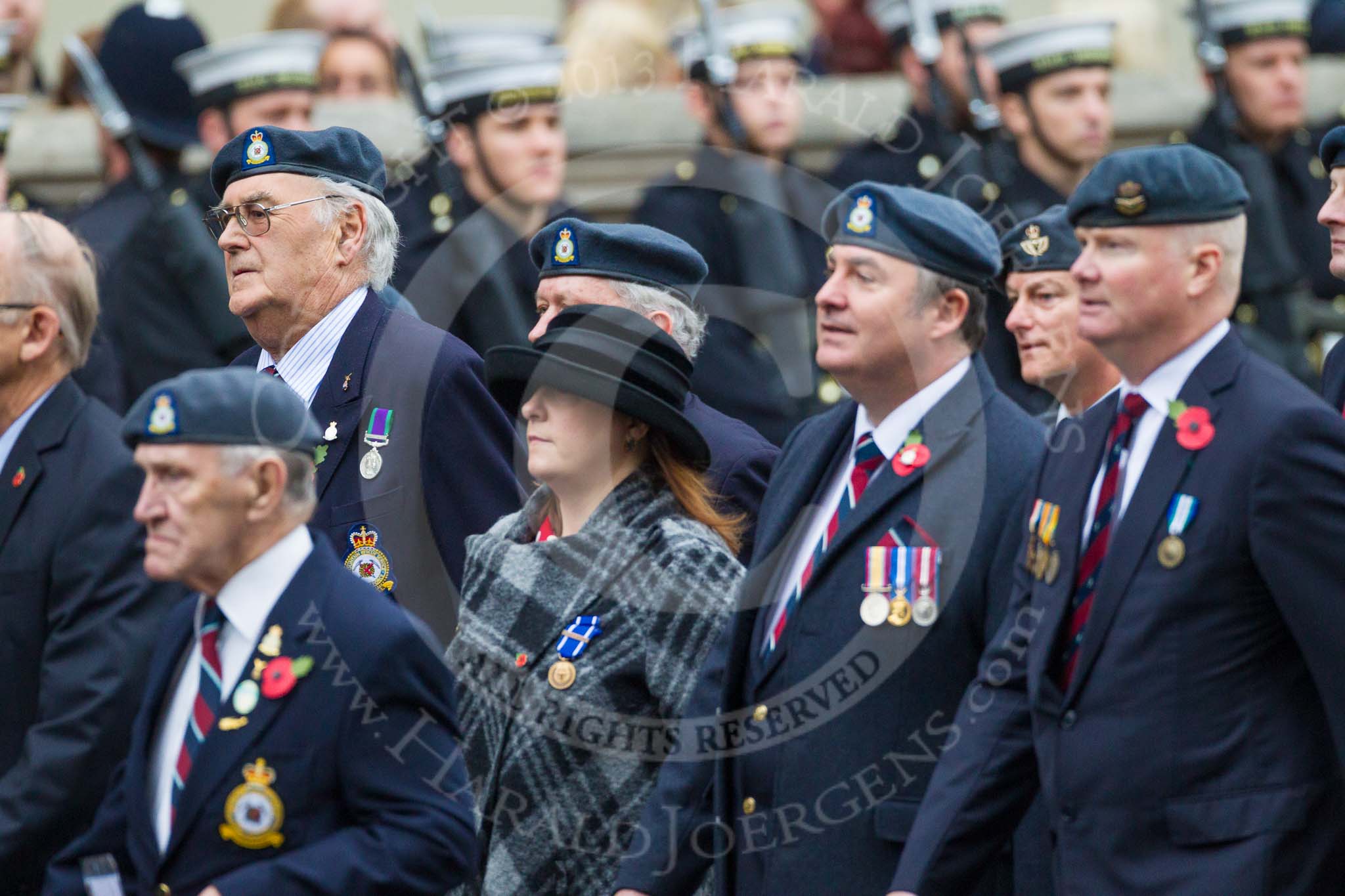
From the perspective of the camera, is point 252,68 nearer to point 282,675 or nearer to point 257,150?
point 257,150

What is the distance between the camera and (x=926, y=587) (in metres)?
4.88

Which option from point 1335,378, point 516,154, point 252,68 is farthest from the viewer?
point 252,68

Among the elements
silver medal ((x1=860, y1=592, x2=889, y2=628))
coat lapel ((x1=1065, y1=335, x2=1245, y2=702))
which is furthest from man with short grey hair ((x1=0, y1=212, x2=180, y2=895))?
coat lapel ((x1=1065, y1=335, x2=1245, y2=702))

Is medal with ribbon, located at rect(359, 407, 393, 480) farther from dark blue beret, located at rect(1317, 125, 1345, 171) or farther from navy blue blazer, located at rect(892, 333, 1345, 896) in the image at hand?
dark blue beret, located at rect(1317, 125, 1345, 171)

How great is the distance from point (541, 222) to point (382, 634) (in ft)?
15.0

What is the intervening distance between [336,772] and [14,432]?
1924mm

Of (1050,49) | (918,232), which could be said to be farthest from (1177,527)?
(1050,49)

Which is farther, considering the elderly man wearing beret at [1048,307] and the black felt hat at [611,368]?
the elderly man wearing beret at [1048,307]

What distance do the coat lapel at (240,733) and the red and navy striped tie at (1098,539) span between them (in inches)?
58.9

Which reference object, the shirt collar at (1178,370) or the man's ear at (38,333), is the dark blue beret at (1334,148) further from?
the man's ear at (38,333)

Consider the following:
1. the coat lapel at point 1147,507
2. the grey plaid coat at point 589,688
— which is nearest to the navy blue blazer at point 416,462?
the grey plaid coat at point 589,688

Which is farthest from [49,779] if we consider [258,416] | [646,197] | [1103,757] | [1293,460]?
[646,197]

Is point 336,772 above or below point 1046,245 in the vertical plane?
below

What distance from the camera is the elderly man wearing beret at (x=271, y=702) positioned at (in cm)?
420
